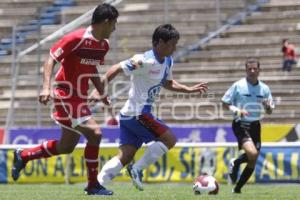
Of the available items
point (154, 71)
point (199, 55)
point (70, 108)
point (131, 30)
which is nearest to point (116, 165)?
point (70, 108)

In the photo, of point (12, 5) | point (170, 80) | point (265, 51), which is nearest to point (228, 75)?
point (265, 51)

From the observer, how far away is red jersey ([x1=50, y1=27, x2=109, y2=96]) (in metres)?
11.1

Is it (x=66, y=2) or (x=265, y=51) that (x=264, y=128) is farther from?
(x=66, y=2)

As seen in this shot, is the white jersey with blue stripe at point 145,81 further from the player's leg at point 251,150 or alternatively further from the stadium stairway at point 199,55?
the stadium stairway at point 199,55

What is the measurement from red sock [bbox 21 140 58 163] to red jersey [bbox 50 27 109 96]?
2.79ft

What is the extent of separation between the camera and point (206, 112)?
23.2 meters

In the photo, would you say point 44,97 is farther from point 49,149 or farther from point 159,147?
point 159,147

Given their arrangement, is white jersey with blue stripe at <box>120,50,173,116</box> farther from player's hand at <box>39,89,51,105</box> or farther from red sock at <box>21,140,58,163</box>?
player's hand at <box>39,89,51,105</box>

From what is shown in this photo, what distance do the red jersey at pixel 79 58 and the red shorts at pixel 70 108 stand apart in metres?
0.10

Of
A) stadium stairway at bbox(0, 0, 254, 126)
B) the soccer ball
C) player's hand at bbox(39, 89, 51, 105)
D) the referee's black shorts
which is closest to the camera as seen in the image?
player's hand at bbox(39, 89, 51, 105)

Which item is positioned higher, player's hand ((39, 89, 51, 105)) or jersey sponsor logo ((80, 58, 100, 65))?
jersey sponsor logo ((80, 58, 100, 65))

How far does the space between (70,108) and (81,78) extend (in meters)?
0.38

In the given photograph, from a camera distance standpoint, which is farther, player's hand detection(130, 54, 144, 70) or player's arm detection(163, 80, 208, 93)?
player's arm detection(163, 80, 208, 93)

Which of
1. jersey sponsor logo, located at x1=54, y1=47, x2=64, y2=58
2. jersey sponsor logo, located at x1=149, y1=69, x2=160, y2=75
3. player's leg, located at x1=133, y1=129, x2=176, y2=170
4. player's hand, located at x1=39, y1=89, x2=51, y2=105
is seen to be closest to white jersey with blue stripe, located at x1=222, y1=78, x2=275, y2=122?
player's leg, located at x1=133, y1=129, x2=176, y2=170
